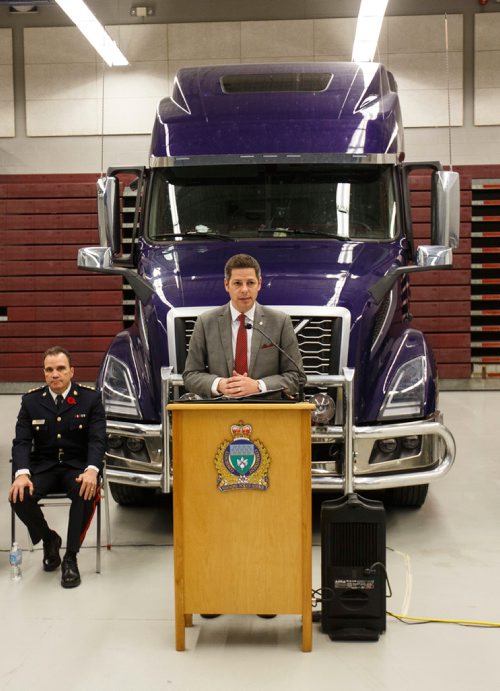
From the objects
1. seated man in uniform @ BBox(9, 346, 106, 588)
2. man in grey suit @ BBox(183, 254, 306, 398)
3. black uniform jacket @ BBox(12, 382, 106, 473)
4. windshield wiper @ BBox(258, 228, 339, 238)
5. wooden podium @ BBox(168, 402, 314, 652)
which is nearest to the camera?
wooden podium @ BBox(168, 402, 314, 652)

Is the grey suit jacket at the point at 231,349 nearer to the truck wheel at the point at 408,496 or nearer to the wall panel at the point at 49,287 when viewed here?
the truck wheel at the point at 408,496

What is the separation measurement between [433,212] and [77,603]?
3.41 metres

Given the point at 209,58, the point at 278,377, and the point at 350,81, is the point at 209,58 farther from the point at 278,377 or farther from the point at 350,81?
the point at 278,377

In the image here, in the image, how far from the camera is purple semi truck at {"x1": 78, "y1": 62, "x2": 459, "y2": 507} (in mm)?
5066

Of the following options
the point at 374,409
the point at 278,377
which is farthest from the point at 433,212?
the point at 278,377

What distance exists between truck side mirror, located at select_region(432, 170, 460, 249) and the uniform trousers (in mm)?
2829

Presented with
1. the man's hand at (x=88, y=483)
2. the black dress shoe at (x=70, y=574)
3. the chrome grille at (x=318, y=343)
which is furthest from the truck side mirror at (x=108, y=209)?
the black dress shoe at (x=70, y=574)

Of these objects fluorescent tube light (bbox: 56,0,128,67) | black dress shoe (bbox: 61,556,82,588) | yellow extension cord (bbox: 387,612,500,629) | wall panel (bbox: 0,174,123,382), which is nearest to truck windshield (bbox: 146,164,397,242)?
black dress shoe (bbox: 61,556,82,588)

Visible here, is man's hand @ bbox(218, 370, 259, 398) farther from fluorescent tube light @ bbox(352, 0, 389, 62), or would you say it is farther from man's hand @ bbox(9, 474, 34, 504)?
Answer: fluorescent tube light @ bbox(352, 0, 389, 62)

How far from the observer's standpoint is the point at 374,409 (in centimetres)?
514

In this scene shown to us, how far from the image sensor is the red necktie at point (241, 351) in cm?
458

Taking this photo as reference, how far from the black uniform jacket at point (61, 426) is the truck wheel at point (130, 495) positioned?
1087 millimetres

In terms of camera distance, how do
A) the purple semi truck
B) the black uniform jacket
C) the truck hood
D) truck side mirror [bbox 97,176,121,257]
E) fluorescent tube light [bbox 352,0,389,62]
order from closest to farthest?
the black uniform jacket → the purple semi truck → the truck hood → truck side mirror [bbox 97,176,121,257] → fluorescent tube light [bbox 352,0,389,62]

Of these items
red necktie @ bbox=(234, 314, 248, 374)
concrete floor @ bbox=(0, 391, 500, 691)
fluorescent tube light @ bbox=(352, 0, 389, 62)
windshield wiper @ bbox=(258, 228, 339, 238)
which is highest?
fluorescent tube light @ bbox=(352, 0, 389, 62)
